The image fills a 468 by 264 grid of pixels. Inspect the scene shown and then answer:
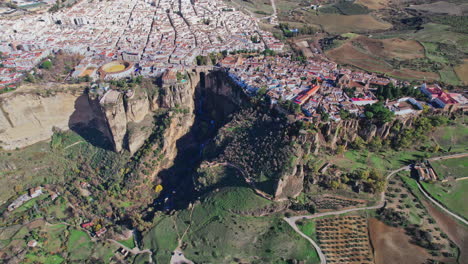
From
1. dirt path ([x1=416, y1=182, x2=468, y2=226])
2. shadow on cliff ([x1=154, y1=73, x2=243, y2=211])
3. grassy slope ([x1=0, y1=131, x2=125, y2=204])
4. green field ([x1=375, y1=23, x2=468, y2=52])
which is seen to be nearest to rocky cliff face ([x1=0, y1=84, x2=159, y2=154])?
grassy slope ([x1=0, y1=131, x2=125, y2=204])

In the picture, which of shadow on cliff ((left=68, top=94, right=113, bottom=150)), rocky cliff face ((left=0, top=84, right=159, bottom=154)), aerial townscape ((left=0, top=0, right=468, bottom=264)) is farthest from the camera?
shadow on cliff ((left=68, top=94, right=113, bottom=150))

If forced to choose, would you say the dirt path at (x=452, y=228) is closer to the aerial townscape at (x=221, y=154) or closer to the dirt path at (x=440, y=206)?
the aerial townscape at (x=221, y=154)

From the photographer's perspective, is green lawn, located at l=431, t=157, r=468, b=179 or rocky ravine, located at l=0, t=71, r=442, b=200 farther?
rocky ravine, located at l=0, t=71, r=442, b=200

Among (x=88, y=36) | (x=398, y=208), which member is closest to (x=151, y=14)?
(x=88, y=36)

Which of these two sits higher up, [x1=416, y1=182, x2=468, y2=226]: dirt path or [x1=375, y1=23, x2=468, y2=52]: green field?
[x1=375, y1=23, x2=468, y2=52]: green field

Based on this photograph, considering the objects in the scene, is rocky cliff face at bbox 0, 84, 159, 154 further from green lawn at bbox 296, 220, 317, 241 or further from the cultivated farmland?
the cultivated farmland

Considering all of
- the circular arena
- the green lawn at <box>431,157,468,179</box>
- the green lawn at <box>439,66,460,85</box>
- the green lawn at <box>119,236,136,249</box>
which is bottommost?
the green lawn at <box>119,236,136,249</box>

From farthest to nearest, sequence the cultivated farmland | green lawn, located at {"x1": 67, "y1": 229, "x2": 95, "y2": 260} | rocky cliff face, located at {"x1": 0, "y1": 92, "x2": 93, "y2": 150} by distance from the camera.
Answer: rocky cliff face, located at {"x1": 0, "y1": 92, "x2": 93, "y2": 150} < green lawn, located at {"x1": 67, "y1": 229, "x2": 95, "y2": 260} < the cultivated farmland

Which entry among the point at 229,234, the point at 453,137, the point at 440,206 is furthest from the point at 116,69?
the point at 453,137
